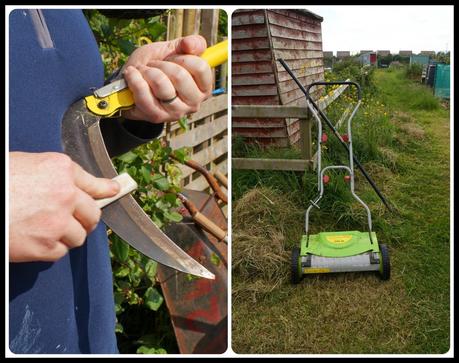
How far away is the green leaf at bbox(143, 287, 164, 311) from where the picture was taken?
74.5 inches

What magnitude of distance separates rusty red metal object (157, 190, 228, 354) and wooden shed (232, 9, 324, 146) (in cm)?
149

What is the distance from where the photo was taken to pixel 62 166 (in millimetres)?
712

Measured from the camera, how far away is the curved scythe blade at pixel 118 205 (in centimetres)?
94

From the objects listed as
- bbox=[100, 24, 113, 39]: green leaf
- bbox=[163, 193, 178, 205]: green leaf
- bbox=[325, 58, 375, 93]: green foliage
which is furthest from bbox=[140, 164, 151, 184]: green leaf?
bbox=[325, 58, 375, 93]: green foliage

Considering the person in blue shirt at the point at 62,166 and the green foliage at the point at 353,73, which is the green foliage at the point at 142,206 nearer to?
the person in blue shirt at the point at 62,166

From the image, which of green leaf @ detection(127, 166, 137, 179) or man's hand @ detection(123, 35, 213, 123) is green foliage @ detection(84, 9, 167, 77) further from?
man's hand @ detection(123, 35, 213, 123)

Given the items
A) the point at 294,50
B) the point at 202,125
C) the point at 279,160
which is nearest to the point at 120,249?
the point at 202,125

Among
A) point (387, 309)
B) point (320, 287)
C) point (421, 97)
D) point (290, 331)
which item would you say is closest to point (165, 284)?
point (290, 331)

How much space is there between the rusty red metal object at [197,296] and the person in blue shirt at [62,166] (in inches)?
30.4

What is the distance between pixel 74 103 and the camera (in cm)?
98

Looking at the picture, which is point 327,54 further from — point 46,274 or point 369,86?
point 46,274

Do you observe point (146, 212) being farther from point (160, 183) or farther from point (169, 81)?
point (169, 81)

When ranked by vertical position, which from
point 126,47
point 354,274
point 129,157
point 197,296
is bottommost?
point 354,274

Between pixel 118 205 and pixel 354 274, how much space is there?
167 cm
